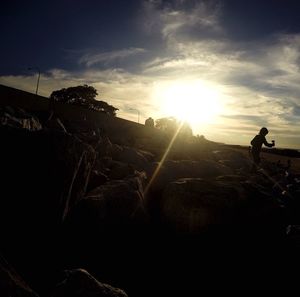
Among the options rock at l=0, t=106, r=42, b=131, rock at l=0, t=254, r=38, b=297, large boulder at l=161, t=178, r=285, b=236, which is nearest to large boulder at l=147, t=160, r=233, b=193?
large boulder at l=161, t=178, r=285, b=236

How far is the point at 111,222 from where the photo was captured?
17.9 feet

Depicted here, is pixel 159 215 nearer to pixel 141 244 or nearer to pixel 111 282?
pixel 141 244

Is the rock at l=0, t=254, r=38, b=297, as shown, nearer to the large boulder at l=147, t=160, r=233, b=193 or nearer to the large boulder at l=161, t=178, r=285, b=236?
the large boulder at l=161, t=178, r=285, b=236

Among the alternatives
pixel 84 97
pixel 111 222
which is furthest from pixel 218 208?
pixel 84 97

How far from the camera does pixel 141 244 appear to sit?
227 inches

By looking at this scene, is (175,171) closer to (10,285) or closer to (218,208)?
(218,208)

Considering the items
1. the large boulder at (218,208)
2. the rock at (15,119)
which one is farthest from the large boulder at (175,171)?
the rock at (15,119)

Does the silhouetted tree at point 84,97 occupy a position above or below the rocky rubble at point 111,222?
above

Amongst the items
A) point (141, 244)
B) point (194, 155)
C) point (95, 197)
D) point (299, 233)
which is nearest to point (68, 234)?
point (95, 197)

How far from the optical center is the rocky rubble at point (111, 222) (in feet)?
15.4

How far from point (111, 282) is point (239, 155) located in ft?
41.5

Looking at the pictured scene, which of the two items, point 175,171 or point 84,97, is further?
point 84,97

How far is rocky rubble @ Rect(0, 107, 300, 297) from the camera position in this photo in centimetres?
470

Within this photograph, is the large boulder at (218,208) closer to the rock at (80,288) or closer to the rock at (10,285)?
the rock at (80,288)
